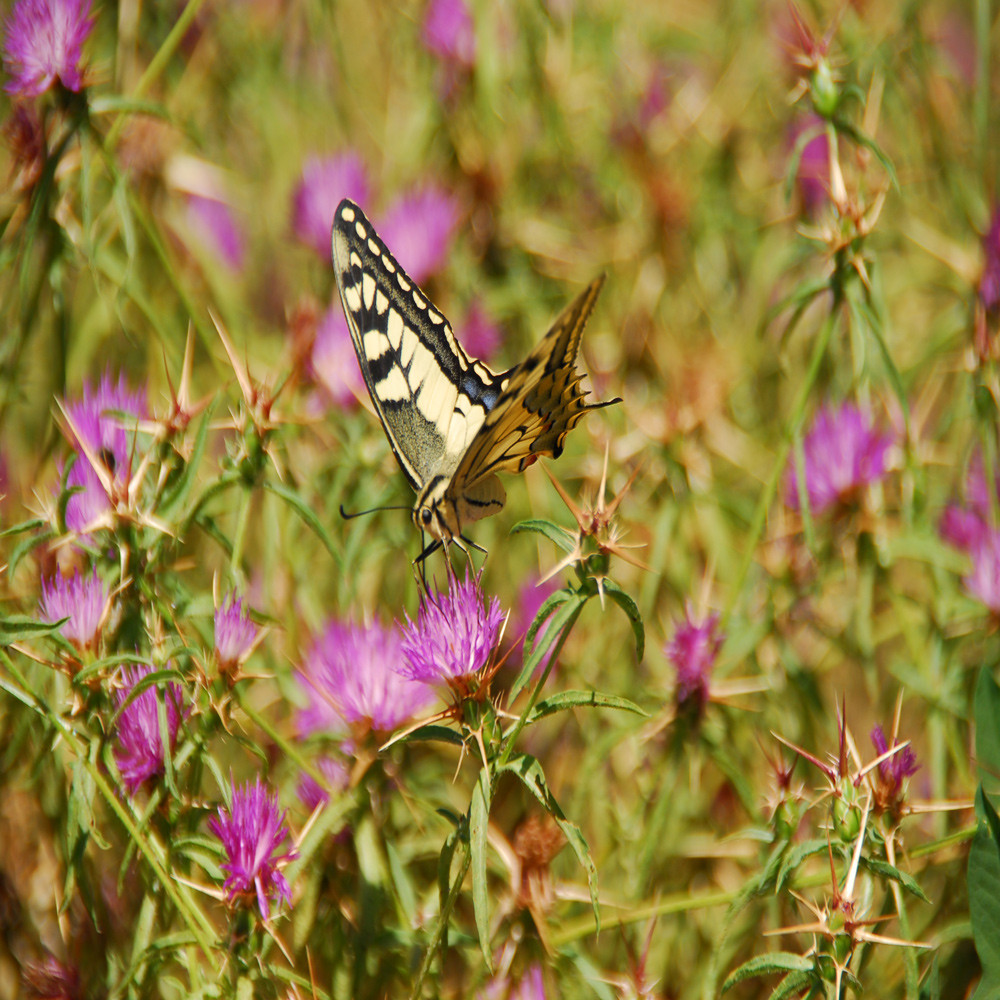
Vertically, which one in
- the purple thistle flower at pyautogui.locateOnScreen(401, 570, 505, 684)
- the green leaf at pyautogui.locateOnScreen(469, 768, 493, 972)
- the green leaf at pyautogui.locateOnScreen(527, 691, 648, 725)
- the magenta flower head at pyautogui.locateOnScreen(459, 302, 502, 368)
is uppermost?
the magenta flower head at pyautogui.locateOnScreen(459, 302, 502, 368)

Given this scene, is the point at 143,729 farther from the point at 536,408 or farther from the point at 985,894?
the point at 985,894

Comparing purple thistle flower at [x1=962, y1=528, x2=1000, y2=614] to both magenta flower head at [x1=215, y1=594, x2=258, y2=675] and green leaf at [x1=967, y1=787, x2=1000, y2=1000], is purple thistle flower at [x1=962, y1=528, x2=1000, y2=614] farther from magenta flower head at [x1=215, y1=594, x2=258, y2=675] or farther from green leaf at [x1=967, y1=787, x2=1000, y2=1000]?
magenta flower head at [x1=215, y1=594, x2=258, y2=675]

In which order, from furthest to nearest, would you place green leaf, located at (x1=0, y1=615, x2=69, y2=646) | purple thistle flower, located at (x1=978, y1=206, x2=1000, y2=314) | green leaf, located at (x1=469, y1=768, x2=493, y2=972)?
1. purple thistle flower, located at (x1=978, y1=206, x2=1000, y2=314)
2. green leaf, located at (x1=0, y1=615, x2=69, y2=646)
3. green leaf, located at (x1=469, y1=768, x2=493, y2=972)

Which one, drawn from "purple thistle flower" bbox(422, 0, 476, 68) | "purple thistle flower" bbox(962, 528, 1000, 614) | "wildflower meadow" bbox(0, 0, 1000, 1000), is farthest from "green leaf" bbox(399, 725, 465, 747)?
"purple thistle flower" bbox(422, 0, 476, 68)

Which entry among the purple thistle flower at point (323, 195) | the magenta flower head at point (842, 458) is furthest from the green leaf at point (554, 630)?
the purple thistle flower at point (323, 195)

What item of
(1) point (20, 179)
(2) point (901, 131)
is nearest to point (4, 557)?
(1) point (20, 179)

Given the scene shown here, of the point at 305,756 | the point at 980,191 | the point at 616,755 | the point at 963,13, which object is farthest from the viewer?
the point at 963,13

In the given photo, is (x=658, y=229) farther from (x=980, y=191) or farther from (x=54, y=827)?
(x=54, y=827)
